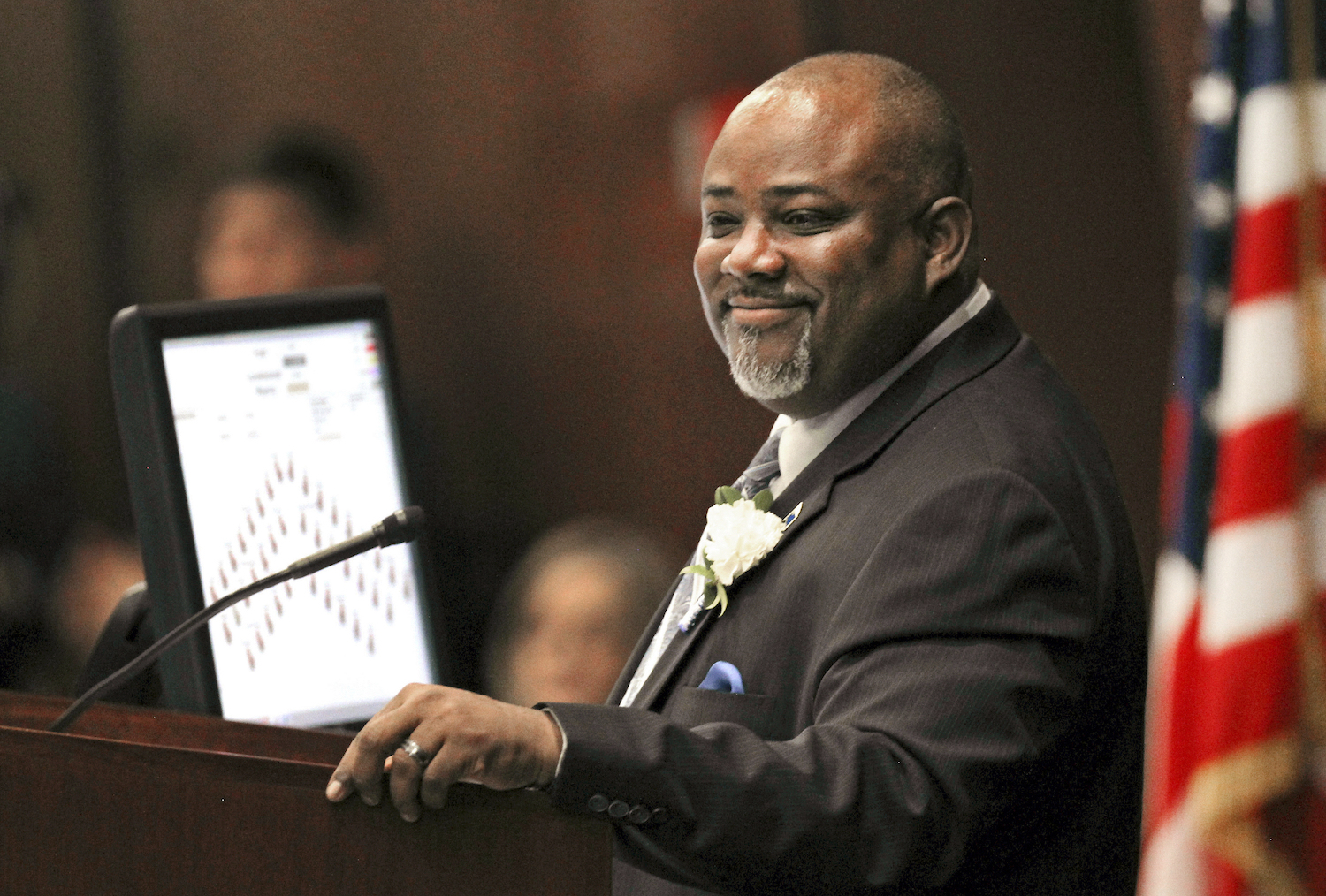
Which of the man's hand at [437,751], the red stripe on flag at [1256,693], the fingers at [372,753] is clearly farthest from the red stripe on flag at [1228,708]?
the fingers at [372,753]

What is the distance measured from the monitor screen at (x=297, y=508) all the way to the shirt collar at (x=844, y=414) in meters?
0.51

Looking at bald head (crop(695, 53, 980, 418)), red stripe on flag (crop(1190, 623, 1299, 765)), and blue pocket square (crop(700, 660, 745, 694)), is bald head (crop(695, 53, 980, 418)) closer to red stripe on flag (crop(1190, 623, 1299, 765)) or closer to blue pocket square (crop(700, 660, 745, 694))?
blue pocket square (crop(700, 660, 745, 694))

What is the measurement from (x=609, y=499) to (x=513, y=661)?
0.97 metres

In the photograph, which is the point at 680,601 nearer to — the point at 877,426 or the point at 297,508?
the point at 877,426

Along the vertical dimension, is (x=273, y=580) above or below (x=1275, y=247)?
below

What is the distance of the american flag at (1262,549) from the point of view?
3.98 ft

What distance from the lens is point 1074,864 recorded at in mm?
1451

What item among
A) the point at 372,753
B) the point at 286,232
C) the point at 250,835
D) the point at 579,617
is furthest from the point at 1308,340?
the point at 286,232

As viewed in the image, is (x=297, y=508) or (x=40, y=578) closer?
(x=297, y=508)

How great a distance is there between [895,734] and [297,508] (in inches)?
35.0

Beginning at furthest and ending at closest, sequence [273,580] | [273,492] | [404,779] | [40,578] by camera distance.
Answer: [40,578] < [273,492] < [273,580] < [404,779]

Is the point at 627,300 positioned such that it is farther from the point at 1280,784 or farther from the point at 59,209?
the point at 1280,784

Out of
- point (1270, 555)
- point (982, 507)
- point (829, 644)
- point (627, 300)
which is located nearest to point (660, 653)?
point (829, 644)

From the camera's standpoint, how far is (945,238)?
1.69 metres
